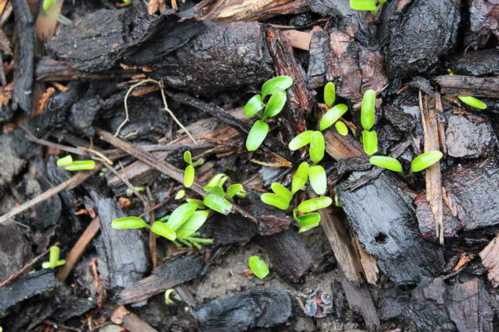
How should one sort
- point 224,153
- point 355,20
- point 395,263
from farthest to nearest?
1. point 224,153
2. point 355,20
3. point 395,263

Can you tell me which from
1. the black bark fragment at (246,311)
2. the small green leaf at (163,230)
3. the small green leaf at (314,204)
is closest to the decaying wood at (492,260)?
the small green leaf at (314,204)

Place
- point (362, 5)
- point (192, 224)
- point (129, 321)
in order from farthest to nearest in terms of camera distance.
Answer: point (129, 321) < point (192, 224) < point (362, 5)

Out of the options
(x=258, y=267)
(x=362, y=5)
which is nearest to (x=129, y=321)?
(x=258, y=267)

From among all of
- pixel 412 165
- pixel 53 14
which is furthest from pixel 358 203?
pixel 53 14

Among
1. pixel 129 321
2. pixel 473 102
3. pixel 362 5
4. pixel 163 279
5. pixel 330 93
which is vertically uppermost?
pixel 362 5

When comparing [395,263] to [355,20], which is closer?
[395,263]

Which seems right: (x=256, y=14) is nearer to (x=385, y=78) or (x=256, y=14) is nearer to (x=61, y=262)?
(x=385, y=78)

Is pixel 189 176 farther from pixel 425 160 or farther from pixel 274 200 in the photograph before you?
pixel 425 160

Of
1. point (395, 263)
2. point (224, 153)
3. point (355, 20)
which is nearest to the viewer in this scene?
point (395, 263)
